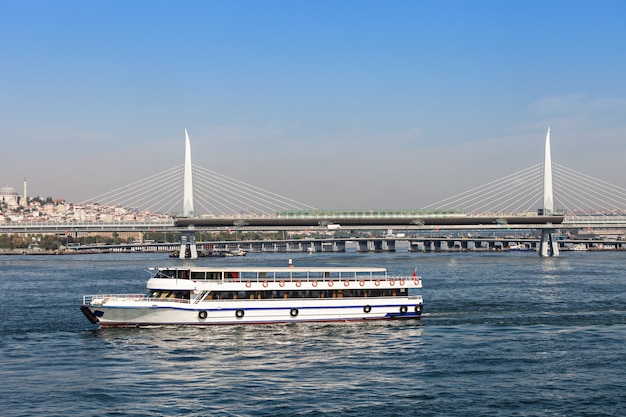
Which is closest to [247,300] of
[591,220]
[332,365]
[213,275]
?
[213,275]

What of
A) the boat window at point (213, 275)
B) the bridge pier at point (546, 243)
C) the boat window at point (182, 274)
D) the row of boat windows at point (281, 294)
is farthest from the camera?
the bridge pier at point (546, 243)

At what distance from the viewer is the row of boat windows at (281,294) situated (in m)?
42.4

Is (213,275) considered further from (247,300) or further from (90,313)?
(90,313)

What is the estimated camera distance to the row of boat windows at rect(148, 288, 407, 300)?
42375 mm

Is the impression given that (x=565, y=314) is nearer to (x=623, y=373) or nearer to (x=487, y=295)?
(x=487, y=295)

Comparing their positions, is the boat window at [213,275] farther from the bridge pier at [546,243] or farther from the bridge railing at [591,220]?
the bridge railing at [591,220]

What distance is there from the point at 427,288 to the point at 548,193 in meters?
61.4

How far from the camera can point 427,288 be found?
209 ft

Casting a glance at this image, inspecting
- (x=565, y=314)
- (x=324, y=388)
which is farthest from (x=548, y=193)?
(x=324, y=388)

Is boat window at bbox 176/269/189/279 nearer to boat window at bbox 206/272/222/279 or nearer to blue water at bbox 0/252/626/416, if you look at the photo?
boat window at bbox 206/272/222/279

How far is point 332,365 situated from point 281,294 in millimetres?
11602

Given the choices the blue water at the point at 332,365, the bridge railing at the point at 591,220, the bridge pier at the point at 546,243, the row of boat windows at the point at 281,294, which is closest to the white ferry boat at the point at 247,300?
the row of boat windows at the point at 281,294

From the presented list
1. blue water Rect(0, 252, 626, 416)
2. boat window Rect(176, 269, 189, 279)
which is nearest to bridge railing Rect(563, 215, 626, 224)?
blue water Rect(0, 252, 626, 416)

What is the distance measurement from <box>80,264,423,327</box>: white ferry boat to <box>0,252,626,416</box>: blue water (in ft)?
2.98
